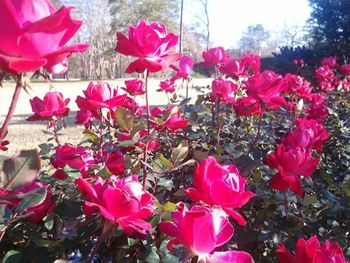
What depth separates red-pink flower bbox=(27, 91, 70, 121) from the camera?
1280 millimetres

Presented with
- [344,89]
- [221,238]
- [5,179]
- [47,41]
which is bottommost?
[344,89]

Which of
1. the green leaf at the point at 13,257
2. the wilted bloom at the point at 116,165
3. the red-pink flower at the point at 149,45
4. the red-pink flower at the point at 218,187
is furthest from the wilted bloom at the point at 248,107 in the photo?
the green leaf at the point at 13,257

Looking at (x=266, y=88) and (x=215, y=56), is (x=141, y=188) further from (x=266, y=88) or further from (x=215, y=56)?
(x=215, y=56)

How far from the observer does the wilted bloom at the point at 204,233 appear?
58cm

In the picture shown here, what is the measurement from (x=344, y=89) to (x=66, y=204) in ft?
13.4

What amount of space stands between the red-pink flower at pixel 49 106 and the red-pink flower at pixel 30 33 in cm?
83

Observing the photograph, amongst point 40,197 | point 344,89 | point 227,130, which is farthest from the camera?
point 344,89

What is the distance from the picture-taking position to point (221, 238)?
24.2 inches

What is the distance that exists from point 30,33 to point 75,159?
0.54 m

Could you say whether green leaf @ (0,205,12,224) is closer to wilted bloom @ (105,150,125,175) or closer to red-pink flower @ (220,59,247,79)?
wilted bloom @ (105,150,125,175)

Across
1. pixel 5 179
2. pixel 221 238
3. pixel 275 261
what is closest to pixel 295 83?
pixel 275 261

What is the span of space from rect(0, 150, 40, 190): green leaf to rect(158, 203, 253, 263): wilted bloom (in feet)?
0.69

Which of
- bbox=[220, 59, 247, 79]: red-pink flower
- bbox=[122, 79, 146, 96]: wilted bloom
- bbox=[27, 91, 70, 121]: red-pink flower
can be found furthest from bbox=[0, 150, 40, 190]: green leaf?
bbox=[220, 59, 247, 79]: red-pink flower

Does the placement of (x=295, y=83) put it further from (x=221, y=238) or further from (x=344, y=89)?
(x=344, y=89)
